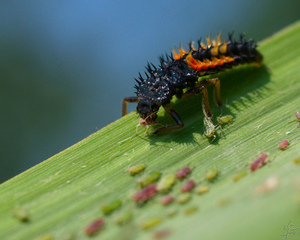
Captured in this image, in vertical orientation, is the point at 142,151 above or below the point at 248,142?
above

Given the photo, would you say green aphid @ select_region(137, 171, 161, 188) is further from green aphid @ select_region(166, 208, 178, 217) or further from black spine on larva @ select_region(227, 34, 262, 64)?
black spine on larva @ select_region(227, 34, 262, 64)

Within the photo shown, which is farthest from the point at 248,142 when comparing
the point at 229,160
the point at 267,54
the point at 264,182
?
the point at 267,54

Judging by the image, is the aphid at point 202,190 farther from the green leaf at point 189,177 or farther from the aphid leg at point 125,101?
the aphid leg at point 125,101

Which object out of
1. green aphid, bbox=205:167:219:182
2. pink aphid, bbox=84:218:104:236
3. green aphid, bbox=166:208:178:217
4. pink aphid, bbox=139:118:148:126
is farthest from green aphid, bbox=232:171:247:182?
pink aphid, bbox=139:118:148:126

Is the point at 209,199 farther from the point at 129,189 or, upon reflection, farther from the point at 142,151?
the point at 142,151

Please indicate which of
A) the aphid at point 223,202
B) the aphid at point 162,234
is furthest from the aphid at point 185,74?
the aphid at point 162,234

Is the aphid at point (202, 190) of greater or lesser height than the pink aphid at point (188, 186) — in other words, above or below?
below

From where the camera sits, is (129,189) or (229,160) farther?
(229,160)
